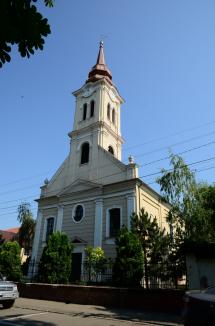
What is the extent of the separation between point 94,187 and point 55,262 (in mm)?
7924

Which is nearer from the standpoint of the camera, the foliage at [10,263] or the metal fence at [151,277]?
the metal fence at [151,277]

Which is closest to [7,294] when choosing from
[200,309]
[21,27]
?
[200,309]

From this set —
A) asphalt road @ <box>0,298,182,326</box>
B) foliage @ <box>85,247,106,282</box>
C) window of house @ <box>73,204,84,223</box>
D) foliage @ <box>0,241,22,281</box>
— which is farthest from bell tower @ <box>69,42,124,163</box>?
asphalt road @ <box>0,298,182,326</box>

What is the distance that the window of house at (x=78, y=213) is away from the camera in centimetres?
2367

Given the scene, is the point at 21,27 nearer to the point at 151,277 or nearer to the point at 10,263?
the point at 151,277

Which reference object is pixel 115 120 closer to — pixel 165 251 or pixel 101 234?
pixel 101 234

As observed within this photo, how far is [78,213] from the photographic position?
2397 centimetres

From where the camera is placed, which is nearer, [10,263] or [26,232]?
[10,263]

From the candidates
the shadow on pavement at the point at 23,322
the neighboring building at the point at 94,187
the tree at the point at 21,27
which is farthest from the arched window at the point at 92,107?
the tree at the point at 21,27

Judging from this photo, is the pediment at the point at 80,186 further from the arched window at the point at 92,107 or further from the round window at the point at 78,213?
the arched window at the point at 92,107

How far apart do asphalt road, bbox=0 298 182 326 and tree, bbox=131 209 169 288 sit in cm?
474

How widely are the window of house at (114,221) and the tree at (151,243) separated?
405 cm

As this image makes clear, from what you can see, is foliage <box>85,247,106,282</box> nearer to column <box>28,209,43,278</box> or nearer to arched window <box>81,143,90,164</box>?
column <box>28,209,43,278</box>

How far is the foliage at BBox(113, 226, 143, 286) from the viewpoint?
566 inches
